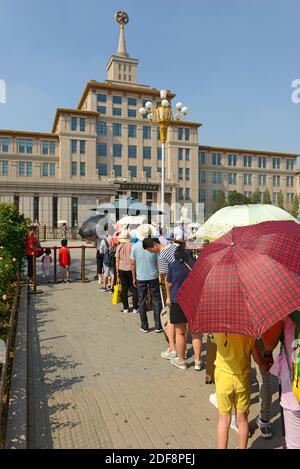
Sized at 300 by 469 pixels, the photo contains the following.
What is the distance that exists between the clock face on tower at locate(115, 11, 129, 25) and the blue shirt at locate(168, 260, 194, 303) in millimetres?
78659

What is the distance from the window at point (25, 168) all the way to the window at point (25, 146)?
1992 mm

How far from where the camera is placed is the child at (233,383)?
112 inches

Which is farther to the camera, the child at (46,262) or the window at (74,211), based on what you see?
the window at (74,211)

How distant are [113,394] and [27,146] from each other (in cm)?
5886

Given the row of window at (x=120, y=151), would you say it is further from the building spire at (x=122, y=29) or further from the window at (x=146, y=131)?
the building spire at (x=122, y=29)

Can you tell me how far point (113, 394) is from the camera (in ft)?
14.0

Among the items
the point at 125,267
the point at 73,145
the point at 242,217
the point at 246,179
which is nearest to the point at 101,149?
the point at 73,145

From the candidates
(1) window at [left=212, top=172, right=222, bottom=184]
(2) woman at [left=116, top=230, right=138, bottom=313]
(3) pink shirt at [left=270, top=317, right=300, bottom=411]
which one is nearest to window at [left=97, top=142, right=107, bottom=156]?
(1) window at [left=212, top=172, right=222, bottom=184]

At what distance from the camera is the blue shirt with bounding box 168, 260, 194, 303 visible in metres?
4.93

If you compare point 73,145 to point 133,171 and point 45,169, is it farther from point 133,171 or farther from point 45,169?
point 133,171

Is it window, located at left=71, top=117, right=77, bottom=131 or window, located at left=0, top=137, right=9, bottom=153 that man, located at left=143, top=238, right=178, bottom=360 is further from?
window, located at left=0, top=137, right=9, bottom=153

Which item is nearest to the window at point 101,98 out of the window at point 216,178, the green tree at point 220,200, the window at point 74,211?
the window at point 216,178
